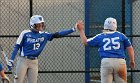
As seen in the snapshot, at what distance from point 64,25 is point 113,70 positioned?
3553 mm

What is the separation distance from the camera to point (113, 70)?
28.0 feet

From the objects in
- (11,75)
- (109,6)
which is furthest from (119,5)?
(11,75)

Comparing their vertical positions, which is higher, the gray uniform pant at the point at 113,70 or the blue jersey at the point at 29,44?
the blue jersey at the point at 29,44

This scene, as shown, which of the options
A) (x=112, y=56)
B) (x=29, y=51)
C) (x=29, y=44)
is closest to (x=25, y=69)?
(x=29, y=51)

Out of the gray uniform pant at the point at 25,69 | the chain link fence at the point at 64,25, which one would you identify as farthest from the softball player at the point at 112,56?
the chain link fence at the point at 64,25

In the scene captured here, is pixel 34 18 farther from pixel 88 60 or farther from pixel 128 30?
pixel 128 30

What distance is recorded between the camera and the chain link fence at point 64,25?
38.4 ft

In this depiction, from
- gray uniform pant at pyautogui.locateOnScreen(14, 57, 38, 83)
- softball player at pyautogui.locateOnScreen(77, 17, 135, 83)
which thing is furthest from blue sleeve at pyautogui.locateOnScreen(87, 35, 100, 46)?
gray uniform pant at pyautogui.locateOnScreen(14, 57, 38, 83)

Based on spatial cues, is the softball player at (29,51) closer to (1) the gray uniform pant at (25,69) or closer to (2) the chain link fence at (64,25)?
(1) the gray uniform pant at (25,69)

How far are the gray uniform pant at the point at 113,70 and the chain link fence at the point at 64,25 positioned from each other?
300 cm

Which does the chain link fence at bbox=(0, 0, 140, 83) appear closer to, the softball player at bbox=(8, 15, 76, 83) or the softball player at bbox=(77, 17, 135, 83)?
the softball player at bbox=(8, 15, 76, 83)

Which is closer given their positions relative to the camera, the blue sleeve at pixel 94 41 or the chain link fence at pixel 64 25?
the blue sleeve at pixel 94 41

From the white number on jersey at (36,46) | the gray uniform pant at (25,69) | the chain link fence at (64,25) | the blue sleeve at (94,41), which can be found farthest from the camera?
the chain link fence at (64,25)

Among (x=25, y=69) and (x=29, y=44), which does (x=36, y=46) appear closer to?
(x=29, y=44)
